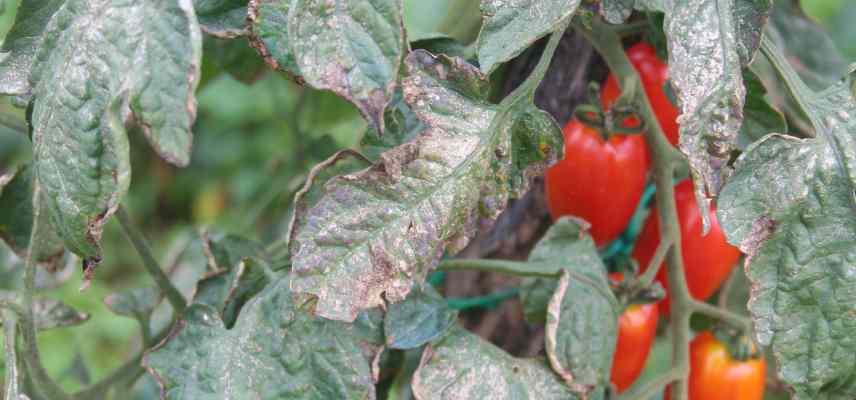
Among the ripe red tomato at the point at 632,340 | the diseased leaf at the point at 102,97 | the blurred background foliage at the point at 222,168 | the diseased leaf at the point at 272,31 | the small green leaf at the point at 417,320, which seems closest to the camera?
the diseased leaf at the point at 102,97

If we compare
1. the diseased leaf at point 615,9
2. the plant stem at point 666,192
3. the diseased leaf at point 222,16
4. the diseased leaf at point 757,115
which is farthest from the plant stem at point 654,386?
the diseased leaf at point 222,16

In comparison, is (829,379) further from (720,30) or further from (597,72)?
(597,72)

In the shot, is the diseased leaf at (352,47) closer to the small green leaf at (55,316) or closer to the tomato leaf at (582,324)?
the tomato leaf at (582,324)

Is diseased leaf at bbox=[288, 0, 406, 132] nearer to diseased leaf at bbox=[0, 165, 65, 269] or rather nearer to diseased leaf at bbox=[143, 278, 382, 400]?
diseased leaf at bbox=[143, 278, 382, 400]

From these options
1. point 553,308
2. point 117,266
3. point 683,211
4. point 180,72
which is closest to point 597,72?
point 683,211

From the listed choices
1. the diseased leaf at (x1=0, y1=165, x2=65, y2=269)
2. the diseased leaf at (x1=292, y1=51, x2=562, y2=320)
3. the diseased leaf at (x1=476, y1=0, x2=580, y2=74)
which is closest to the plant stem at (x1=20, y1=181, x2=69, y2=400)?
the diseased leaf at (x1=0, y1=165, x2=65, y2=269)

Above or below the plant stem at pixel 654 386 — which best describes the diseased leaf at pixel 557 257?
above
